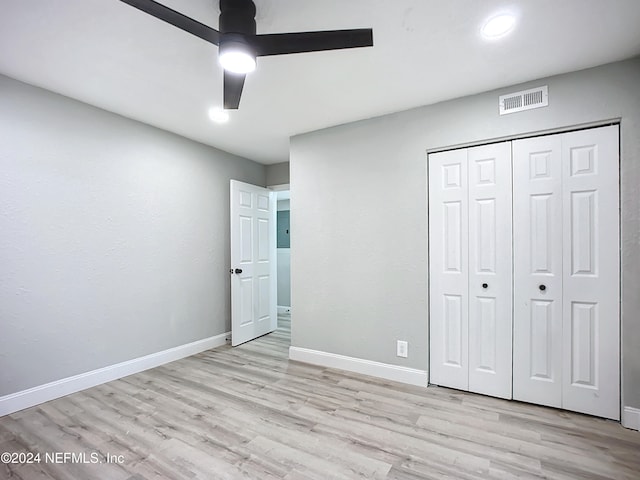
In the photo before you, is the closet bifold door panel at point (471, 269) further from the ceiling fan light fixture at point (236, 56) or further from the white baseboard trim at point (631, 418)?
the ceiling fan light fixture at point (236, 56)

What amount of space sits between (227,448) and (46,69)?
293 centimetres

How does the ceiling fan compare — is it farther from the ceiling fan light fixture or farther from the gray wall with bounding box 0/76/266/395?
the gray wall with bounding box 0/76/266/395

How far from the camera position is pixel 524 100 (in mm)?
2381

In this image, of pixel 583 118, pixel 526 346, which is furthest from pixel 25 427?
pixel 583 118

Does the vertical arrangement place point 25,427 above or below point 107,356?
below

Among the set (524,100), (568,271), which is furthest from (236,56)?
(568,271)

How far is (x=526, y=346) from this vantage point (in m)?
2.39

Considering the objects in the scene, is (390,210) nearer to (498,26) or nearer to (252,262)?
(498,26)

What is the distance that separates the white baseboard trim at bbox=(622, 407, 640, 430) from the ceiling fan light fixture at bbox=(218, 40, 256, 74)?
322 centimetres

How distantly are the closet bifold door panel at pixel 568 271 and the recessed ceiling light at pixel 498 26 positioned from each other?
92 cm

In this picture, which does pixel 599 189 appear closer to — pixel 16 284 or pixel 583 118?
pixel 583 118

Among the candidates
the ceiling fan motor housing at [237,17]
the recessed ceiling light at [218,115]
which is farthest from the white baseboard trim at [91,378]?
the ceiling fan motor housing at [237,17]

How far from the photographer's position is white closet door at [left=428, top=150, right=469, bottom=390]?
104 inches

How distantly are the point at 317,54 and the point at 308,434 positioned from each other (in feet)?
8.40
